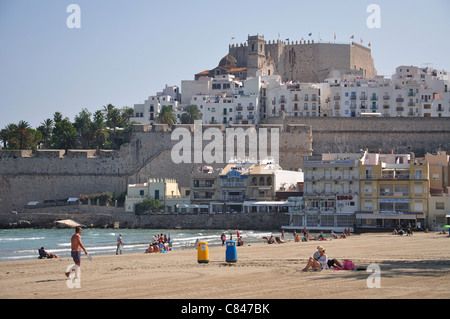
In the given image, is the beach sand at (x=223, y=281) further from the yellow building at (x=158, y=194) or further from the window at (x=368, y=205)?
the yellow building at (x=158, y=194)

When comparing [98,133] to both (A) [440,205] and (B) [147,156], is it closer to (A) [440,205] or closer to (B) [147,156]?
(B) [147,156]

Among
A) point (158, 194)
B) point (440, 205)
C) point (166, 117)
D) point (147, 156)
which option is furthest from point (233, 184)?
point (166, 117)

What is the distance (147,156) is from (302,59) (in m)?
28.9

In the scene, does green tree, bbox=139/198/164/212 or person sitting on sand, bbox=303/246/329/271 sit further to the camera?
green tree, bbox=139/198/164/212

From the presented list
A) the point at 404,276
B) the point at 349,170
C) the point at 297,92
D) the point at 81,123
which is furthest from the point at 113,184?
the point at 404,276

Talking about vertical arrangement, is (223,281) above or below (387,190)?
below

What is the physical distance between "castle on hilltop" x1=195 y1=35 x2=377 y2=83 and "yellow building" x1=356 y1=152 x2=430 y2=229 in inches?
1465

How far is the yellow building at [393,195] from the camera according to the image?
42.1 meters

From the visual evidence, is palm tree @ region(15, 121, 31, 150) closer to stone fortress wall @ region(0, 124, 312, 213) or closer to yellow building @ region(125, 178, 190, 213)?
stone fortress wall @ region(0, 124, 312, 213)

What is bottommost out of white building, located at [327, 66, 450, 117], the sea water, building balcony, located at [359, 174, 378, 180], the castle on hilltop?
the sea water

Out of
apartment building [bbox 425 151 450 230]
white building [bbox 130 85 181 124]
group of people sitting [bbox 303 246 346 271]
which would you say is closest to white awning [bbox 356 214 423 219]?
apartment building [bbox 425 151 450 230]

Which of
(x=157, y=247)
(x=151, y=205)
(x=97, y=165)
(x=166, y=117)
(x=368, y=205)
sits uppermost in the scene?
(x=166, y=117)

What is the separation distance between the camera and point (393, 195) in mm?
42938

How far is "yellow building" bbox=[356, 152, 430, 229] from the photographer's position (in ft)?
138
